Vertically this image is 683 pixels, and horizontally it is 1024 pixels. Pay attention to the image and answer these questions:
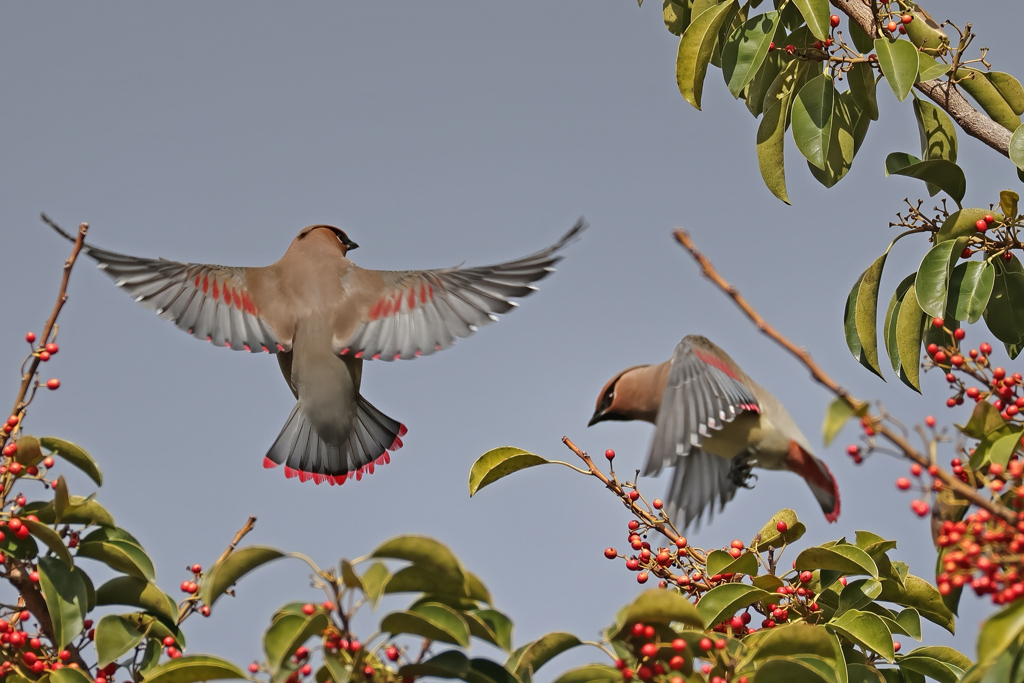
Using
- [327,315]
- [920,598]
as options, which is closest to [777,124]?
[920,598]

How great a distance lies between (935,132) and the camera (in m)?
3.63

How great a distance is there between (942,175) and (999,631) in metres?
2.09

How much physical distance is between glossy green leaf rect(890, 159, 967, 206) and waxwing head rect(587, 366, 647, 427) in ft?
5.39

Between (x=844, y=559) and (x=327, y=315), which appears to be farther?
(x=327, y=315)

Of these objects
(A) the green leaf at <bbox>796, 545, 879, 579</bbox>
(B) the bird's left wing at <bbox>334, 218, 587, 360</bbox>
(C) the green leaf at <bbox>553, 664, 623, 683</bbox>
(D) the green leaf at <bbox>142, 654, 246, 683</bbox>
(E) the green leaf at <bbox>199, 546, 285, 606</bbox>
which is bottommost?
(C) the green leaf at <bbox>553, 664, 623, 683</bbox>

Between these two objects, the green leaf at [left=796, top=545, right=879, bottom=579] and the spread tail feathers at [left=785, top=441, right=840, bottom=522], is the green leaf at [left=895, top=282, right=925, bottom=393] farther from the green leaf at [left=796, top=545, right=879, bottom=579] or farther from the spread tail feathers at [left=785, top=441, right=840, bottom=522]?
the green leaf at [left=796, top=545, right=879, bottom=579]

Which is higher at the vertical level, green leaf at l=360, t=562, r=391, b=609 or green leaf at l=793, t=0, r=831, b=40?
green leaf at l=793, t=0, r=831, b=40

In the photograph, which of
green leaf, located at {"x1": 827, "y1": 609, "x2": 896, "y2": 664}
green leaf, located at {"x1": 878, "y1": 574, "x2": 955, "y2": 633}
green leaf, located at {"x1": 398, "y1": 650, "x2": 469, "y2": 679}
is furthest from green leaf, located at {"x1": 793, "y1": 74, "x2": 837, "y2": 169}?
green leaf, located at {"x1": 398, "y1": 650, "x2": 469, "y2": 679}

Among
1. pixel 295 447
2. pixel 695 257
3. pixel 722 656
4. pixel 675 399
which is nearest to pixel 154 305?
pixel 295 447

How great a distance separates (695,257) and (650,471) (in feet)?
5.24

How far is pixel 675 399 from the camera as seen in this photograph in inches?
147

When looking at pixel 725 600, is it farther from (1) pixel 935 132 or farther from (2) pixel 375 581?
(1) pixel 935 132

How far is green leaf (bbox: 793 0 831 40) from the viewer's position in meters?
3.20

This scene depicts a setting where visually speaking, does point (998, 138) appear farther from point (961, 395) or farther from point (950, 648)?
point (950, 648)
